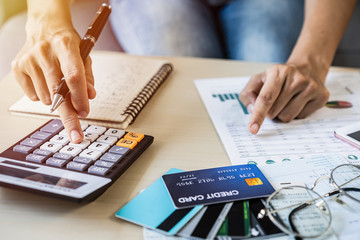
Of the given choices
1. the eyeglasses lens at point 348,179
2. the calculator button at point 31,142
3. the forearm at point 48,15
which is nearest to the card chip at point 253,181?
the eyeglasses lens at point 348,179

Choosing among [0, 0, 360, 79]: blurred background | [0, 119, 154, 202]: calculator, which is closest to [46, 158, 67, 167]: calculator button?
[0, 119, 154, 202]: calculator

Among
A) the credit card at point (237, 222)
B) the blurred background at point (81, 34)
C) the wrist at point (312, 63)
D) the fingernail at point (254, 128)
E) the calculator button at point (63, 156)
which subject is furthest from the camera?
the blurred background at point (81, 34)

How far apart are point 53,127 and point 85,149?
9 centimetres

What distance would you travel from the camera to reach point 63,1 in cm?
78

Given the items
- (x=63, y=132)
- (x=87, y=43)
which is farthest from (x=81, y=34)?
(x=63, y=132)

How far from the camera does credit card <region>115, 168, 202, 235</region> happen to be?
0.42m

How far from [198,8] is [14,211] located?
0.87 meters

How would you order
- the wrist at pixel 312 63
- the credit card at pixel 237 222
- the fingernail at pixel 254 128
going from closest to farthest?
the credit card at pixel 237 222
the fingernail at pixel 254 128
the wrist at pixel 312 63

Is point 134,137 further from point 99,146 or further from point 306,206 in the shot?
point 306,206

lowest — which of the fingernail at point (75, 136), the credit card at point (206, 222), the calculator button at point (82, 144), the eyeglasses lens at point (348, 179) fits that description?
the eyeglasses lens at point (348, 179)

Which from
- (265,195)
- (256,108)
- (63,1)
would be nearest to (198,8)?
(63,1)

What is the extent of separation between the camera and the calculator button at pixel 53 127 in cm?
58

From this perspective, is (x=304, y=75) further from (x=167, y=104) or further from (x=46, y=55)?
(x=46, y=55)

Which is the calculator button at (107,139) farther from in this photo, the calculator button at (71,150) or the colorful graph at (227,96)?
the colorful graph at (227,96)
